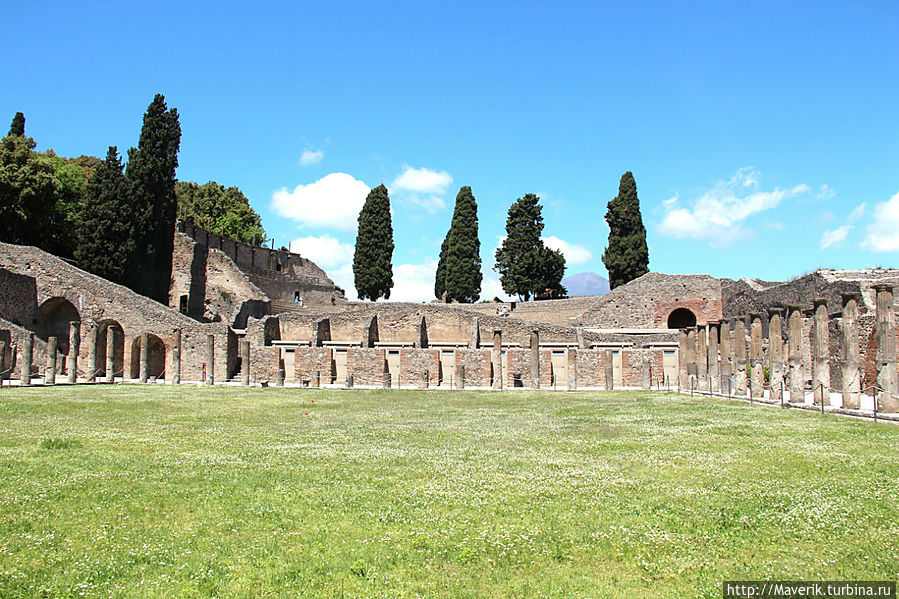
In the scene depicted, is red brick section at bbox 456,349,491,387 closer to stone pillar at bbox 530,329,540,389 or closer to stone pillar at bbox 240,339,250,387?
stone pillar at bbox 530,329,540,389

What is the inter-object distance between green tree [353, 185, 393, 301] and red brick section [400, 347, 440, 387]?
24.5 metres

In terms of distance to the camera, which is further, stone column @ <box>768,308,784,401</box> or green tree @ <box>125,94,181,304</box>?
green tree @ <box>125,94,181,304</box>

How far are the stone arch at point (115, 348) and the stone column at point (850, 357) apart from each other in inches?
1233

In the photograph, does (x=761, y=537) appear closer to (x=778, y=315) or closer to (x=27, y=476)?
(x=27, y=476)

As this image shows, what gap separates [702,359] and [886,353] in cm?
1150

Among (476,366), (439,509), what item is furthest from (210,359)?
(439,509)

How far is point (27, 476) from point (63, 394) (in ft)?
50.7

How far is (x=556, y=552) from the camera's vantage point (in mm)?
6129

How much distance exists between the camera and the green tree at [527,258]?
178 ft

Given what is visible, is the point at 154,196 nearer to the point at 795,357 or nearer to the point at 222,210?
the point at 222,210

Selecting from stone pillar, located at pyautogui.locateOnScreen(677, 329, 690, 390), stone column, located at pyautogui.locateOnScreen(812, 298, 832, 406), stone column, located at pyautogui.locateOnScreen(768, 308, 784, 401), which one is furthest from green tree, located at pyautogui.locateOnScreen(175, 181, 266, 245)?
stone column, located at pyautogui.locateOnScreen(812, 298, 832, 406)

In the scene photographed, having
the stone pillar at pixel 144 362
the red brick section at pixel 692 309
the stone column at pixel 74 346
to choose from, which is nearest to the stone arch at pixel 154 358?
the stone pillar at pixel 144 362

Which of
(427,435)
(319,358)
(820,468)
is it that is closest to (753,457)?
(820,468)

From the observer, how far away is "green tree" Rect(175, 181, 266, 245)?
221 ft
